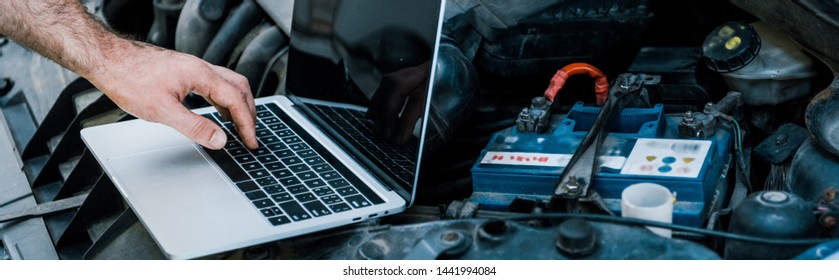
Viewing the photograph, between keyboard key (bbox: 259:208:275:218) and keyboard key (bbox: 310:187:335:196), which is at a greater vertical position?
keyboard key (bbox: 259:208:275:218)

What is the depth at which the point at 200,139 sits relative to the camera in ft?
3.57

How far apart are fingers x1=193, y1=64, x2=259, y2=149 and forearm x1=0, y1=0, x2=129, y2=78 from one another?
133 millimetres

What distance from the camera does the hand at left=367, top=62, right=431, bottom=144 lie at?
0.99 meters

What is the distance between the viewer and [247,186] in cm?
105

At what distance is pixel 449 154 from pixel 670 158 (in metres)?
0.38

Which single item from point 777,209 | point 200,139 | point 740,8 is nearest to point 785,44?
point 740,8

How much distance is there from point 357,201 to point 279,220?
0.10m

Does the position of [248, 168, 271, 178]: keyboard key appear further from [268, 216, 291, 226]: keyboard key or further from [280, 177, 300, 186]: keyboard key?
[268, 216, 291, 226]: keyboard key

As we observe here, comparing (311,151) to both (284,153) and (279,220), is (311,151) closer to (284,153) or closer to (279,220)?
(284,153)

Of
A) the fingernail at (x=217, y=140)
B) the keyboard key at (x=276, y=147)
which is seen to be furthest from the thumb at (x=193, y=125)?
the keyboard key at (x=276, y=147)

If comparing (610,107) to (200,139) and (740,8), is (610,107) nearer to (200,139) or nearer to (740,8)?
(740,8)

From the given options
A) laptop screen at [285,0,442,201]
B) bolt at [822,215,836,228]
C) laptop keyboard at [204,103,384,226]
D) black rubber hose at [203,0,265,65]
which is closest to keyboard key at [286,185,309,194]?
laptop keyboard at [204,103,384,226]

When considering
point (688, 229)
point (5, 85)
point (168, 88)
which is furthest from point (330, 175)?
point (5, 85)
